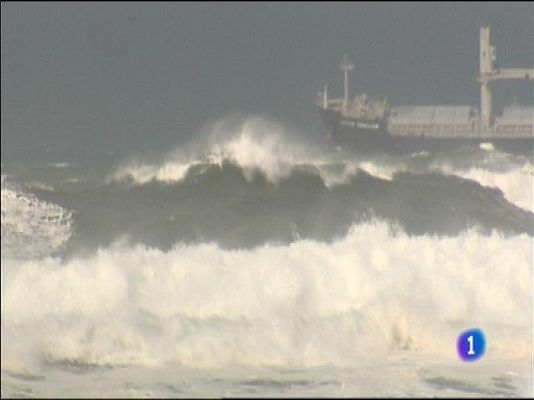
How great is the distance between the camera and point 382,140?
54.8 metres

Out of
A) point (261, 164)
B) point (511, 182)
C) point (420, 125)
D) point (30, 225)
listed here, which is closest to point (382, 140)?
point (420, 125)

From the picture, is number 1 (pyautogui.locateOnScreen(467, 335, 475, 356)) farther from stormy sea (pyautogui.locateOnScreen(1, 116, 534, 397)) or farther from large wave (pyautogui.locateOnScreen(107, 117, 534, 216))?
large wave (pyautogui.locateOnScreen(107, 117, 534, 216))

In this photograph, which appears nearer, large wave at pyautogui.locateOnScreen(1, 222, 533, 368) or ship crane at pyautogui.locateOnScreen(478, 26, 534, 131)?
large wave at pyautogui.locateOnScreen(1, 222, 533, 368)

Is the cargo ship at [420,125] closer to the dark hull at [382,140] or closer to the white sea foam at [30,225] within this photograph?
the dark hull at [382,140]

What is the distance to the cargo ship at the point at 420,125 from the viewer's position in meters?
54.3

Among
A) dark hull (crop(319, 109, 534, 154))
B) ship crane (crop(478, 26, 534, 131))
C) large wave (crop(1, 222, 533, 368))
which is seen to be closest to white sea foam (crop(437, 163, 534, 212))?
large wave (crop(1, 222, 533, 368))

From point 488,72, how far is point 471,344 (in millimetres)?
47885

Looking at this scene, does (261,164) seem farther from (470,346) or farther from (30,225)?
(470,346)

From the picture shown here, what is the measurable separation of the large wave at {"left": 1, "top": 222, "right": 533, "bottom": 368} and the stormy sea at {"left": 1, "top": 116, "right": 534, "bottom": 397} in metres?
0.03

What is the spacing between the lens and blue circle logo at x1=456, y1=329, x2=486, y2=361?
473 inches

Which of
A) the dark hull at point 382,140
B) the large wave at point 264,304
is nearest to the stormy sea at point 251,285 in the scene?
the large wave at point 264,304

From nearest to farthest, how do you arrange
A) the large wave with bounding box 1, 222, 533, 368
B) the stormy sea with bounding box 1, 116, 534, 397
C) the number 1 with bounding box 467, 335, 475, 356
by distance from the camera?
1. the stormy sea with bounding box 1, 116, 534, 397
2. the large wave with bounding box 1, 222, 533, 368
3. the number 1 with bounding box 467, 335, 475, 356

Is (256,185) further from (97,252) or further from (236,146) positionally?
(97,252)

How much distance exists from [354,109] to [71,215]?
4079 centimetres
